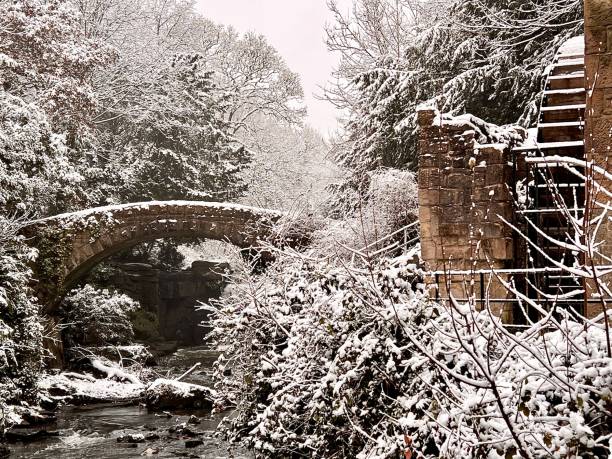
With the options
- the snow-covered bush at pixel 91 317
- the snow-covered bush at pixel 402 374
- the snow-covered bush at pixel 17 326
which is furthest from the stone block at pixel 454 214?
the snow-covered bush at pixel 91 317

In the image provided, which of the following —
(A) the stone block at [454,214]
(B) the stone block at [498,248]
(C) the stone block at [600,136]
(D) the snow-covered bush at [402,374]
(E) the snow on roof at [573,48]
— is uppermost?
(E) the snow on roof at [573,48]

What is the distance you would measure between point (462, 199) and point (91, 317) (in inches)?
565

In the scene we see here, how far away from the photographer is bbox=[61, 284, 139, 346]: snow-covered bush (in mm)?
19172

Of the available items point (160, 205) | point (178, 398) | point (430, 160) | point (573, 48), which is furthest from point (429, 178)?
point (160, 205)

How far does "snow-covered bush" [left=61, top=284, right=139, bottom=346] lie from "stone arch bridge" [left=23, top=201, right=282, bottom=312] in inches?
40.0

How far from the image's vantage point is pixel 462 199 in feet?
23.5

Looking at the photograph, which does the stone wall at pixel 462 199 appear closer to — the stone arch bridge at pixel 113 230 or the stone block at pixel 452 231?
the stone block at pixel 452 231

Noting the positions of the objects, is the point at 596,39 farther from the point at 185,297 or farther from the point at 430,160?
the point at 185,297

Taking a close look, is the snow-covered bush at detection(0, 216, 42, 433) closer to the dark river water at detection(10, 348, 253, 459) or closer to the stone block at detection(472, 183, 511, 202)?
the dark river water at detection(10, 348, 253, 459)

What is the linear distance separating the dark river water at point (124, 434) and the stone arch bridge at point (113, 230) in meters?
3.65

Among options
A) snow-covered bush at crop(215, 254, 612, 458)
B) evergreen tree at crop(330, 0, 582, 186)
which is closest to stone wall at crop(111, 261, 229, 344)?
evergreen tree at crop(330, 0, 582, 186)

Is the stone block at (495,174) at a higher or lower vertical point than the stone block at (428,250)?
higher

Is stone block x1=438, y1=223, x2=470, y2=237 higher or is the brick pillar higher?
the brick pillar

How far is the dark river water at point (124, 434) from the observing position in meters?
11.6
